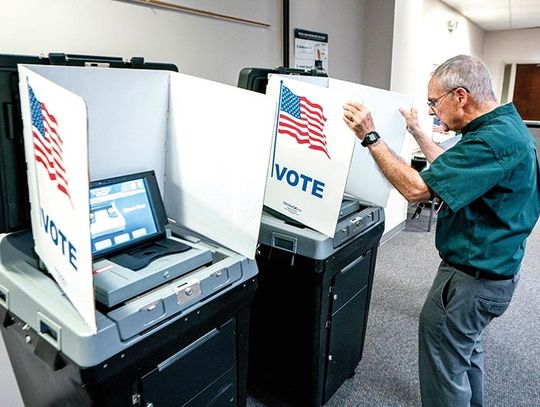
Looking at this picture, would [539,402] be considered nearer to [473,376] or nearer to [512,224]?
[473,376]

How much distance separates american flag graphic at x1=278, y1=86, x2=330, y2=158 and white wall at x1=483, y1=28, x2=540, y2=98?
6916mm

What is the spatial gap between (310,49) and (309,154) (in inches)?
59.0

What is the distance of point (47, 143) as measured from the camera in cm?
86

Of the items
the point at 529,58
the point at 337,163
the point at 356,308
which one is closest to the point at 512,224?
the point at 337,163

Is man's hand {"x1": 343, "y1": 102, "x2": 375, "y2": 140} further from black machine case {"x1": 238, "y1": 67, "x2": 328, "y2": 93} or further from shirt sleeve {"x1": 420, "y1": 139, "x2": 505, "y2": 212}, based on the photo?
black machine case {"x1": 238, "y1": 67, "x2": 328, "y2": 93}

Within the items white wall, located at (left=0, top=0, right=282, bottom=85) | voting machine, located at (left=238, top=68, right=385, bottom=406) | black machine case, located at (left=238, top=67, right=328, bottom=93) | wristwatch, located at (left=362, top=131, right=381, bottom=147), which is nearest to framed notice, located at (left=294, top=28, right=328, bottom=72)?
white wall, located at (left=0, top=0, right=282, bottom=85)

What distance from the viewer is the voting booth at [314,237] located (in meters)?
1.35

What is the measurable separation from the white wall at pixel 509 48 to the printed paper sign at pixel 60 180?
7673 millimetres

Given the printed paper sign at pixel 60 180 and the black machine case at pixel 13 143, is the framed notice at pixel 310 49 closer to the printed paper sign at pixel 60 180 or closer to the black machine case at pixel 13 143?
the black machine case at pixel 13 143

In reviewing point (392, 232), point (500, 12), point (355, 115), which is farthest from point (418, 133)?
point (500, 12)

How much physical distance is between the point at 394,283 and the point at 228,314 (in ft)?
7.05

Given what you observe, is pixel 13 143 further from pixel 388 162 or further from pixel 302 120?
pixel 388 162

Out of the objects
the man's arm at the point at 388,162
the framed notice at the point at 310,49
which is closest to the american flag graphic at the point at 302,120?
the man's arm at the point at 388,162

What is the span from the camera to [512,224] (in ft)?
4.47
